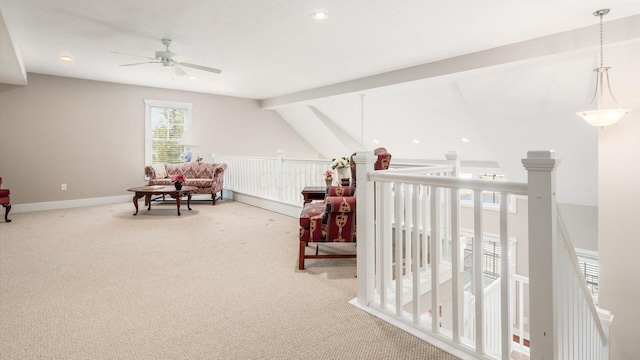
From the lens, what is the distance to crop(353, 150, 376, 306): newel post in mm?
2205

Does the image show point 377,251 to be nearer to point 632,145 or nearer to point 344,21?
point 344,21

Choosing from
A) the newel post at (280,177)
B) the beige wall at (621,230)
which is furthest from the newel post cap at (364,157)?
the newel post at (280,177)

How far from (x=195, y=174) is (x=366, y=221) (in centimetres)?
556

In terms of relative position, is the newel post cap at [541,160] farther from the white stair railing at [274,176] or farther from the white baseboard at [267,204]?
the white baseboard at [267,204]

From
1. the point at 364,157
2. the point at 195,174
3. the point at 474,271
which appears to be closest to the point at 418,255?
the point at 474,271

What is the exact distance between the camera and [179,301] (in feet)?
7.82

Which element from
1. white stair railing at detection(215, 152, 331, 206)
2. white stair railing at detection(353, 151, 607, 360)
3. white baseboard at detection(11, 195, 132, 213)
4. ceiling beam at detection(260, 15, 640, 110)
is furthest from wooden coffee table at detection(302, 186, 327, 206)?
white baseboard at detection(11, 195, 132, 213)

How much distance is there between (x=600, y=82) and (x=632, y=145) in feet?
2.58

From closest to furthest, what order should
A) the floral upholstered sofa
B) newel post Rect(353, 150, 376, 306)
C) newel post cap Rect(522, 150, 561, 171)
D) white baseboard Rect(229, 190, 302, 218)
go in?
newel post cap Rect(522, 150, 561, 171) < newel post Rect(353, 150, 376, 306) < white baseboard Rect(229, 190, 302, 218) < the floral upholstered sofa

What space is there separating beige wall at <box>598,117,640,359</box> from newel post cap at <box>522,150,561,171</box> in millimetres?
3516

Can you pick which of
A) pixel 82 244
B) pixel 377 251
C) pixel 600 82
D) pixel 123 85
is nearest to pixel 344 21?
pixel 377 251

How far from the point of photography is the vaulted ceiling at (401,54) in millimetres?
3244

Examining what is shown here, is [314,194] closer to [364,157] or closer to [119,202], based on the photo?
[364,157]

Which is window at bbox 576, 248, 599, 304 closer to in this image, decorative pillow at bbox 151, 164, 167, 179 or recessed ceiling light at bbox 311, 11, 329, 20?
recessed ceiling light at bbox 311, 11, 329, 20
